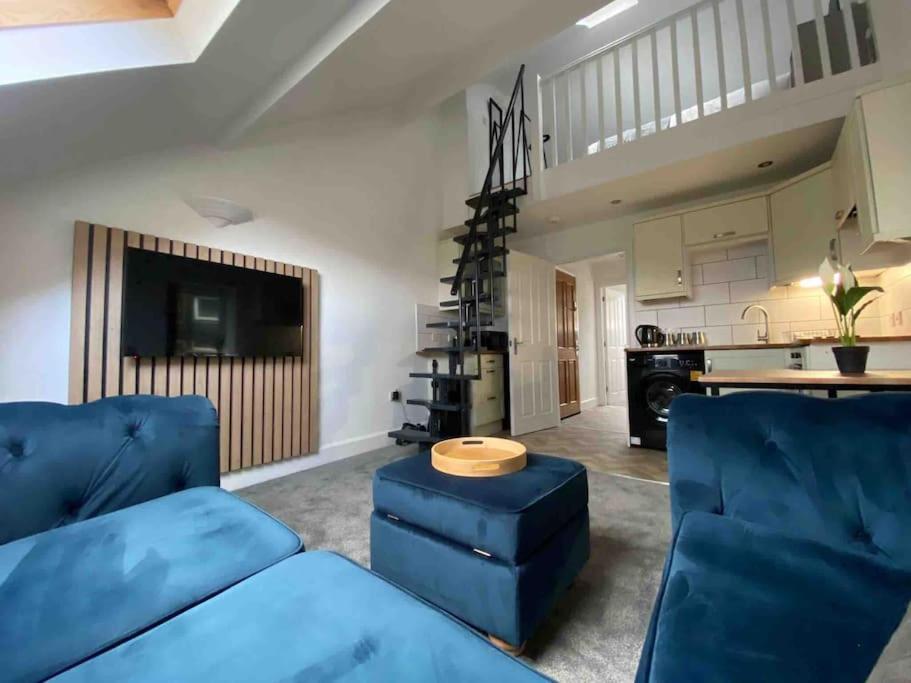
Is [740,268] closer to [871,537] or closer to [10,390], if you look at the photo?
[871,537]

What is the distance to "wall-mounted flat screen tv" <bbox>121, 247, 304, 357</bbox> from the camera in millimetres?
2250

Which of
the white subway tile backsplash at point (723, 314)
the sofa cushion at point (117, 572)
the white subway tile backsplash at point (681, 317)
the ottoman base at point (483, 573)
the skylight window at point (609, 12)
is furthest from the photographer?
the skylight window at point (609, 12)

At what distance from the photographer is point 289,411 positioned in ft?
9.89

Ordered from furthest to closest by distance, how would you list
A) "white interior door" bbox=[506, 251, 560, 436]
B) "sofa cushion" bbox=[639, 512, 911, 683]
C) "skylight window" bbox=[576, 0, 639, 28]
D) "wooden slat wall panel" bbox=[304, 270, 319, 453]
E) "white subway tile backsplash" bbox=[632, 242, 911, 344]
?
"white interior door" bbox=[506, 251, 560, 436] < "skylight window" bbox=[576, 0, 639, 28] < "white subway tile backsplash" bbox=[632, 242, 911, 344] < "wooden slat wall panel" bbox=[304, 270, 319, 453] < "sofa cushion" bbox=[639, 512, 911, 683]

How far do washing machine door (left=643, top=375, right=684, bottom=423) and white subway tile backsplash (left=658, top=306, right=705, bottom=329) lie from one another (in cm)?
92

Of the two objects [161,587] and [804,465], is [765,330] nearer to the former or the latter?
[804,465]

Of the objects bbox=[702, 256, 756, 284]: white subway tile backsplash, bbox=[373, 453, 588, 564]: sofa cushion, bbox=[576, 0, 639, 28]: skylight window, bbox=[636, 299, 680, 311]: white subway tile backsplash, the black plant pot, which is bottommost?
bbox=[373, 453, 588, 564]: sofa cushion

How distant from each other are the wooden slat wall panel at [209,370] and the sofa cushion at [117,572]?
151cm

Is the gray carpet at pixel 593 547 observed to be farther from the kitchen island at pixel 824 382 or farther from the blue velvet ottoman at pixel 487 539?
the kitchen island at pixel 824 382

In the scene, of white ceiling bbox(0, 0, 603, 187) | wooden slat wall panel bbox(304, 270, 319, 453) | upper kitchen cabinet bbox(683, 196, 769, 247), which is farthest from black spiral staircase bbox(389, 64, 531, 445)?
upper kitchen cabinet bbox(683, 196, 769, 247)

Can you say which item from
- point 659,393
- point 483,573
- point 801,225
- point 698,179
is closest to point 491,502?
point 483,573

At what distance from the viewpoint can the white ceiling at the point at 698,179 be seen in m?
2.79

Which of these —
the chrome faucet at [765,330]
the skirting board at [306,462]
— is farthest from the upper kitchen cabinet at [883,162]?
the skirting board at [306,462]

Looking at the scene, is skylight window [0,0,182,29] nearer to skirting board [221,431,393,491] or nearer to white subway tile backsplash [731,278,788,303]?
skirting board [221,431,393,491]
